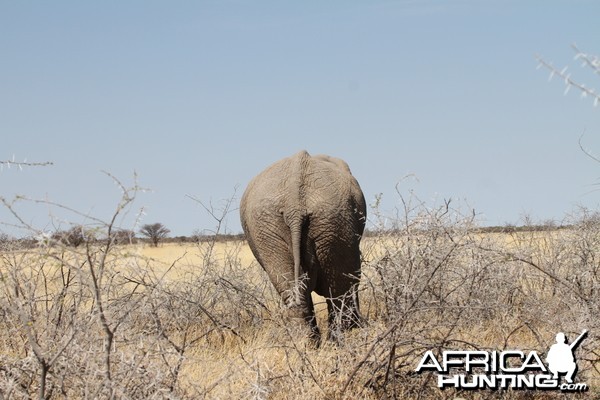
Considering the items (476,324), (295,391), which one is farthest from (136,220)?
(476,324)

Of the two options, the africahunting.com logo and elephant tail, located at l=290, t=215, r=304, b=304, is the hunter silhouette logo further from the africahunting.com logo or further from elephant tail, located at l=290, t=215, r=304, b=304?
elephant tail, located at l=290, t=215, r=304, b=304

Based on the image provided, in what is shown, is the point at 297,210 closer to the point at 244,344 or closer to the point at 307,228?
the point at 307,228

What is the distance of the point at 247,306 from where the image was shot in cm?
926

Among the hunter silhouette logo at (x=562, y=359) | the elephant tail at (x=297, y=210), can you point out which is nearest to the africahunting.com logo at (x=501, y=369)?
the hunter silhouette logo at (x=562, y=359)

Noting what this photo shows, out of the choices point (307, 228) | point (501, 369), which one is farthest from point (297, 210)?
point (501, 369)

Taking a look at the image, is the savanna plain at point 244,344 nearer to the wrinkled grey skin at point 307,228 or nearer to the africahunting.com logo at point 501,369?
the africahunting.com logo at point 501,369

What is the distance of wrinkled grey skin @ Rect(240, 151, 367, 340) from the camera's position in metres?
7.66

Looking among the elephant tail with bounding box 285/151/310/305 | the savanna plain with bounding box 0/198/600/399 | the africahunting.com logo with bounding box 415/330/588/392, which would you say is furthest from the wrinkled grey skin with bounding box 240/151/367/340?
the africahunting.com logo with bounding box 415/330/588/392

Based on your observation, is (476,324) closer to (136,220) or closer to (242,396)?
(242,396)

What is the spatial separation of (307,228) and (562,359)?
3.06 m

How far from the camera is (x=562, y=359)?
206 inches

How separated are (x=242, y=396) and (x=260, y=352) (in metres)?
0.93

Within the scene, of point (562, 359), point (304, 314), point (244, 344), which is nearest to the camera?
point (562, 359)

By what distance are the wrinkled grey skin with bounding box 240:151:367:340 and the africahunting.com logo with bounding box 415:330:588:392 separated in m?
2.26
